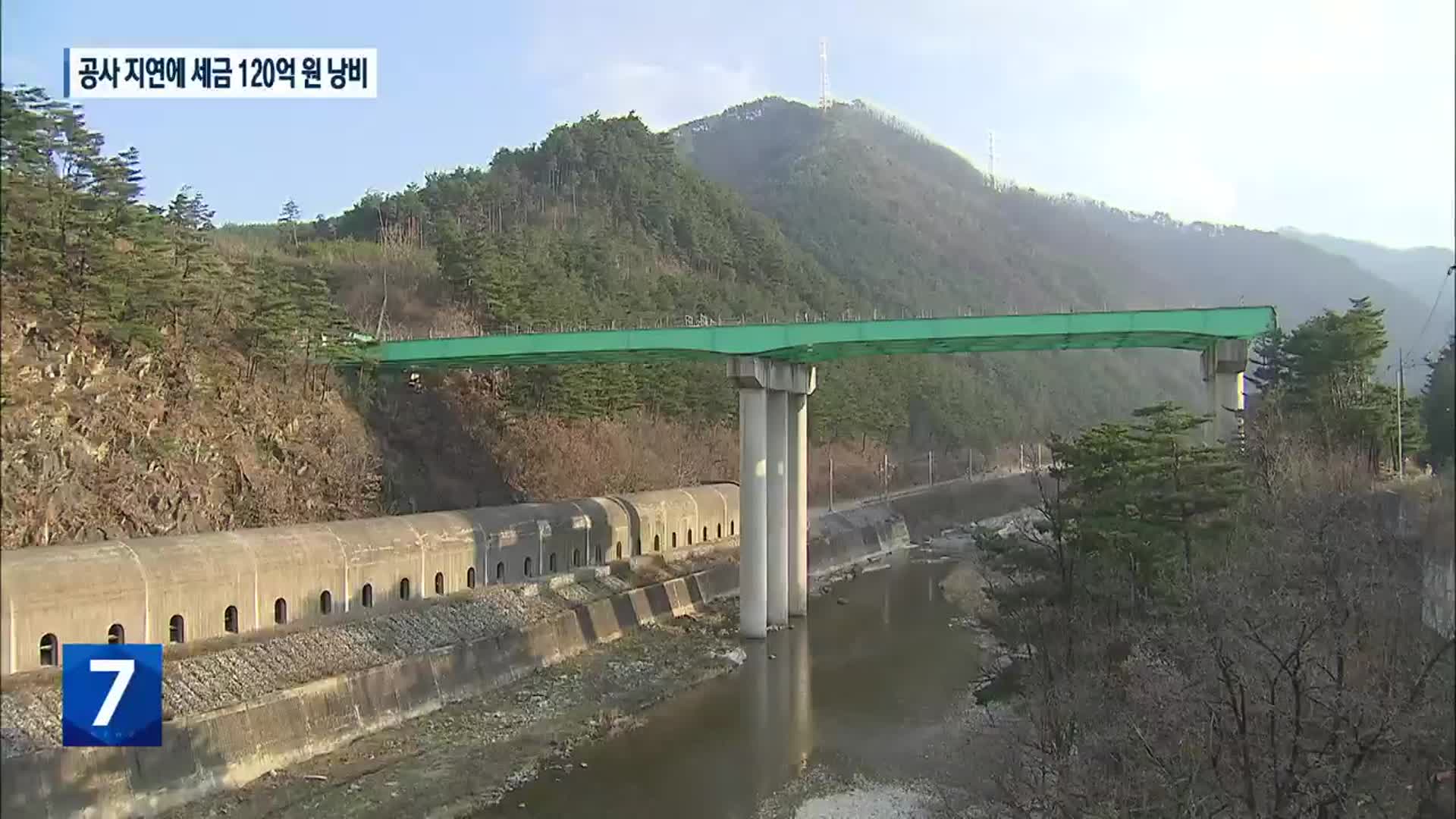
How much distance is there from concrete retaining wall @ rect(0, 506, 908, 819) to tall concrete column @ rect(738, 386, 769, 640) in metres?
2.97

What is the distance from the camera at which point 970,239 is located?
463ft

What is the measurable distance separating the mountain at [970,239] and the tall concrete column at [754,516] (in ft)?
222

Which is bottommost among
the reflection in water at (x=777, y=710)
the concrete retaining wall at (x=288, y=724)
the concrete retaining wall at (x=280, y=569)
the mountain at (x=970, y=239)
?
the reflection in water at (x=777, y=710)

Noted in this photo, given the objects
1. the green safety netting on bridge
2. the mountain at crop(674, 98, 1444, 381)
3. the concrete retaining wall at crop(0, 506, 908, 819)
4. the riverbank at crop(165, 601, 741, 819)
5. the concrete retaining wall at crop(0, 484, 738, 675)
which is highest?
the mountain at crop(674, 98, 1444, 381)

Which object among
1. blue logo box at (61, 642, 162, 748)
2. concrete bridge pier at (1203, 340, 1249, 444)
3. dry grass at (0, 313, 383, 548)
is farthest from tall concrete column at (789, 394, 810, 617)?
Result: blue logo box at (61, 642, 162, 748)

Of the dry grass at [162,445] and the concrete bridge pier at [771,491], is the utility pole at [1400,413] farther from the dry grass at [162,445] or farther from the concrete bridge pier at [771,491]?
the dry grass at [162,445]

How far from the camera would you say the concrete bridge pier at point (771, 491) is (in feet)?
92.5

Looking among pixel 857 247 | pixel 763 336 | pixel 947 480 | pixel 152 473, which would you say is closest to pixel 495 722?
pixel 152 473

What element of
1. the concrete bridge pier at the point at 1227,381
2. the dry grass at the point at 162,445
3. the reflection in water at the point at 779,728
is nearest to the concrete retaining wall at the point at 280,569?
the dry grass at the point at 162,445

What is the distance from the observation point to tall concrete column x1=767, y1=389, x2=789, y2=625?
2966cm

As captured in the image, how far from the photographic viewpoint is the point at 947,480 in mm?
71250

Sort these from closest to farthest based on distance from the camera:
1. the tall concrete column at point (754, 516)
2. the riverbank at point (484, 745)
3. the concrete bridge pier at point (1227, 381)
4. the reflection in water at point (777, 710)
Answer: the riverbank at point (484, 745)
the reflection in water at point (777, 710)
the concrete bridge pier at point (1227, 381)
the tall concrete column at point (754, 516)

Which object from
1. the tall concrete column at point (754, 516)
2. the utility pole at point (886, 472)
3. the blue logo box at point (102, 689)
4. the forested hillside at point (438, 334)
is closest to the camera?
the blue logo box at point (102, 689)

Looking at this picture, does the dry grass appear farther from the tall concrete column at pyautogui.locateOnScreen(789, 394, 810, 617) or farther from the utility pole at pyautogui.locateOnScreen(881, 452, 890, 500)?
the utility pole at pyautogui.locateOnScreen(881, 452, 890, 500)
